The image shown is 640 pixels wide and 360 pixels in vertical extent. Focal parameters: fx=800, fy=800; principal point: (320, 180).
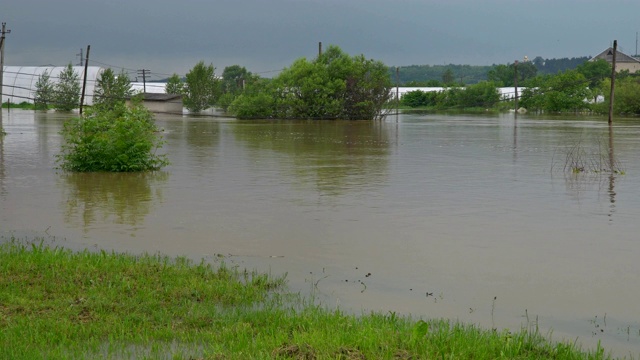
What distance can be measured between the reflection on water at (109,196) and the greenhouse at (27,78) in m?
72.0

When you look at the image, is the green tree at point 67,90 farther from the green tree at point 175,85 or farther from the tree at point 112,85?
the green tree at point 175,85

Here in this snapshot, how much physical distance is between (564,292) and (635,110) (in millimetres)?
68990

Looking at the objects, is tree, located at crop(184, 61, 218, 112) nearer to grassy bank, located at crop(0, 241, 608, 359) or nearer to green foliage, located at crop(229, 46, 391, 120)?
green foliage, located at crop(229, 46, 391, 120)

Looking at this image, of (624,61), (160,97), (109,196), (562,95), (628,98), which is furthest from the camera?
(624,61)

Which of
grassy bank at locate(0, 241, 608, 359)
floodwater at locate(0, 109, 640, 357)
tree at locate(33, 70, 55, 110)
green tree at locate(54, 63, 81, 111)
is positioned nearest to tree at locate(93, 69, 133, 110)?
green tree at locate(54, 63, 81, 111)

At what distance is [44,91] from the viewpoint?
85.1 meters

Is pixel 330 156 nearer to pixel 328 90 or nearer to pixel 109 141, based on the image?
pixel 109 141

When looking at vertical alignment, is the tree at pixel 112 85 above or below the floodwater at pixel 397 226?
above

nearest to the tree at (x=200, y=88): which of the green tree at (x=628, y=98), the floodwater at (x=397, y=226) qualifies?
the green tree at (x=628, y=98)

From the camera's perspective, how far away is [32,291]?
292 inches

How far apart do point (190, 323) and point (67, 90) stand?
271ft

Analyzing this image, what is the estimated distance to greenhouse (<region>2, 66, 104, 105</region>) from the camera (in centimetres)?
8878

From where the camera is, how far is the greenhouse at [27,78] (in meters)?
88.8

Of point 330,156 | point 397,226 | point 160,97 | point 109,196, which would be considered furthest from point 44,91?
point 397,226
